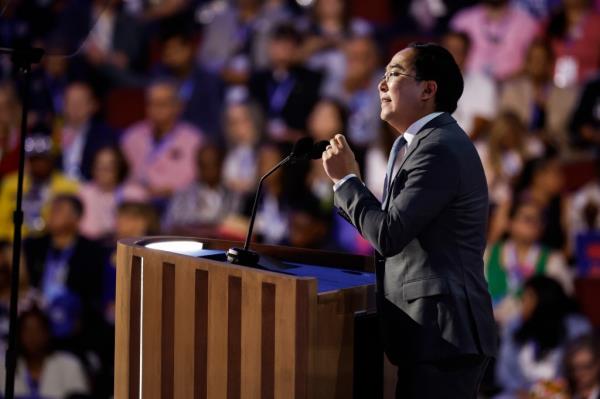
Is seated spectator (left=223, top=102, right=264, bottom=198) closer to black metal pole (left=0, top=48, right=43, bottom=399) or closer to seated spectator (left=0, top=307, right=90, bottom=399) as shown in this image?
seated spectator (left=0, top=307, right=90, bottom=399)

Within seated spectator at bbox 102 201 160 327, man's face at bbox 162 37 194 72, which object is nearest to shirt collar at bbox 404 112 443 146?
seated spectator at bbox 102 201 160 327

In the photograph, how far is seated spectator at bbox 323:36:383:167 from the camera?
157 inches

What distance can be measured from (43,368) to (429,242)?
378 centimetres

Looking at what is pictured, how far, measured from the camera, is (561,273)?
353 cm

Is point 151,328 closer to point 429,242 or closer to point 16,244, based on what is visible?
point 16,244

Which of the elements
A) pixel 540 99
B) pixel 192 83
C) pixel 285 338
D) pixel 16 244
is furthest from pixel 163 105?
pixel 285 338

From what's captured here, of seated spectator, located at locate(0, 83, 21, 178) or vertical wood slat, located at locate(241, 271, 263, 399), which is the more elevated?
seated spectator, located at locate(0, 83, 21, 178)

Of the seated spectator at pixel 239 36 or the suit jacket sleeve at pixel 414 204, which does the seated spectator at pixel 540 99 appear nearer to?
the seated spectator at pixel 239 36

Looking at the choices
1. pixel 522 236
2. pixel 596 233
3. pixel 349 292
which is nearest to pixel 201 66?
pixel 522 236

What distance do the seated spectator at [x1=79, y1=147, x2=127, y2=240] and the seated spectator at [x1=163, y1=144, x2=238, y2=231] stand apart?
40 cm

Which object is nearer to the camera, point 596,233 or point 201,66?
point 596,233

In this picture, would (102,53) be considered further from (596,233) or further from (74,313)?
(596,233)

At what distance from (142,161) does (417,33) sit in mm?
1840

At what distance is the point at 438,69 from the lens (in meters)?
1.32
